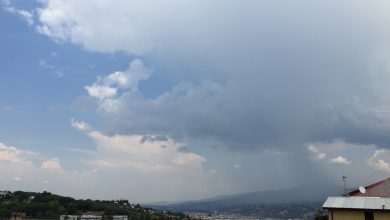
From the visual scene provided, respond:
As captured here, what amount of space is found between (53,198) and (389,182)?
18053 cm

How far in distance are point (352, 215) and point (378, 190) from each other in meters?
4.59

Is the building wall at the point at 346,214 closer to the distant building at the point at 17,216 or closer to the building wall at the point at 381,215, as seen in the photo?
the building wall at the point at 381,215

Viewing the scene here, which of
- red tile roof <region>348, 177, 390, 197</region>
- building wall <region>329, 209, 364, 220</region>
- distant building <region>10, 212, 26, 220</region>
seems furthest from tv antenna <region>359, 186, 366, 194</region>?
distant building <region>10, 212, 26, 220</region>

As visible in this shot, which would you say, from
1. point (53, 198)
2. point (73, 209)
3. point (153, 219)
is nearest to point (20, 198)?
point (53, 198)

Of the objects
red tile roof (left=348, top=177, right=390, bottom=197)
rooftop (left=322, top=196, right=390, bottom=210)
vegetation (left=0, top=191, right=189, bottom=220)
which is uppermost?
red tile roof (left=348, top=177, right=390, bottom=197)

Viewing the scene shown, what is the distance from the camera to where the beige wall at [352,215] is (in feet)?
89.7

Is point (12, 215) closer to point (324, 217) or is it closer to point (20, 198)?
point (20, 198)

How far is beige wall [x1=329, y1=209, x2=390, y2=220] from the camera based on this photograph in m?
27.3

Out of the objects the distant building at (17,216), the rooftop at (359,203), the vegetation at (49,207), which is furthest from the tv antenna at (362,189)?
the vegetation at (49,207)

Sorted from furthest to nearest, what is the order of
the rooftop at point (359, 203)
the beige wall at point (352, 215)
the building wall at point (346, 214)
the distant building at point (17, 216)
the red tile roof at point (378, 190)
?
the distant building at point (17, 216) → the red tile roof at point (378, 190) → the building wall at point (346, 214) → the rooftop at point (359, 203) → the beige wall at point (352, 215)

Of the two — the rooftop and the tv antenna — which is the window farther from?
the tv antenna

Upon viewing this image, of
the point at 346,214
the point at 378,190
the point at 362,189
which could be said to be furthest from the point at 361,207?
the point at 378,190

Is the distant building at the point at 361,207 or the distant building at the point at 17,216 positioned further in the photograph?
the distant building at the point at 17,216

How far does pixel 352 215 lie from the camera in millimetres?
28344
